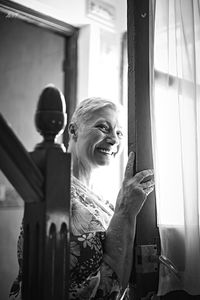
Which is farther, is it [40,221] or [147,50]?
[147,50]

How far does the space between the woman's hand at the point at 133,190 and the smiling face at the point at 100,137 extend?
1.06 ft

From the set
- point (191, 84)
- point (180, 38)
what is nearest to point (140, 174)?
point (191, 84)

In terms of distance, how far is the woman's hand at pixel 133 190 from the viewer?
1.02 m

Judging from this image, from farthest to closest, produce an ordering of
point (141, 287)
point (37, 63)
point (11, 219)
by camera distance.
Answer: point (37, 63) < point (11, 219) < point (141, 287)

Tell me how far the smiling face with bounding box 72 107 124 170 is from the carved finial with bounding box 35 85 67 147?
0.68 m

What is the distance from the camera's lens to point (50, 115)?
0.67 m

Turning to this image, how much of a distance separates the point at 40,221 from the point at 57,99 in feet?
0.69

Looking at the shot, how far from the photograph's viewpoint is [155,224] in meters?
1.06

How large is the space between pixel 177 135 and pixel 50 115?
50 cm

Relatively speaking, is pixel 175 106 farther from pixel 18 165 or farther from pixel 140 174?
pixel 18 165

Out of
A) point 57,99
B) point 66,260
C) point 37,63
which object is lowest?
point 66,260

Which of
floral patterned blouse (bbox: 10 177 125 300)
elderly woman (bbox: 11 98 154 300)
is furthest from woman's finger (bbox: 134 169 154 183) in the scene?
floral patterned blouse (bbox: 10 177 125 300)

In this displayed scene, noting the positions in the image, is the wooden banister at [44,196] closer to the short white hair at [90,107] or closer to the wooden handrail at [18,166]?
the wooden handrail at [18,166]

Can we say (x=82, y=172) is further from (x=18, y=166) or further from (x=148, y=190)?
(x=18, y=166)
